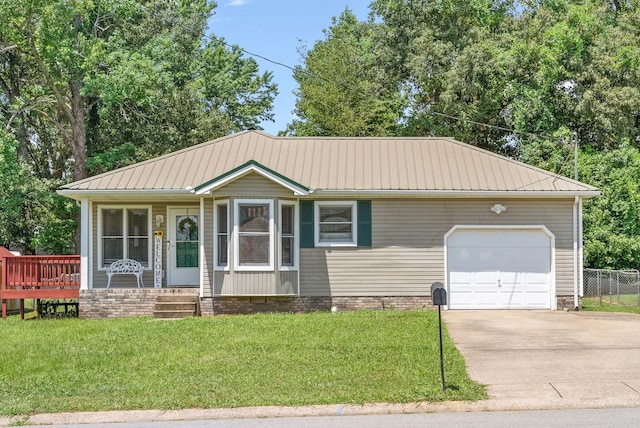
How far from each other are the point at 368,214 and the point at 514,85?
46.3ft

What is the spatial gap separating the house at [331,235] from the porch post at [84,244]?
3 cm

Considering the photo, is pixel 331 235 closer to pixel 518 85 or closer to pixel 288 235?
pixel 288 235

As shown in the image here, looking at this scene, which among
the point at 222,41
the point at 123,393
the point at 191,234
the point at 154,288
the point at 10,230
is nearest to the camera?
the point at 123,393

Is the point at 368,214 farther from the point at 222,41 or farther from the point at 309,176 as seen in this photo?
the point at 222,41

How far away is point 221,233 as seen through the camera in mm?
16281

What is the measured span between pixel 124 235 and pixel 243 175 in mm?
3930

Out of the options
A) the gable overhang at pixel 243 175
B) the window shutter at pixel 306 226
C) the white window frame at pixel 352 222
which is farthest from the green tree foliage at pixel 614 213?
the gable overhang at pixel 243 175

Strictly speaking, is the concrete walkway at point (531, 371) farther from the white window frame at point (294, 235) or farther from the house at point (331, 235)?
the white window frame at point (294, 235)

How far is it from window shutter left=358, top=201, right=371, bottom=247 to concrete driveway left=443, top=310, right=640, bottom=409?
2.60m

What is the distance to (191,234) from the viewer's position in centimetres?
1802

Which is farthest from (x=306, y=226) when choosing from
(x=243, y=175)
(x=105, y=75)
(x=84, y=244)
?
(x=105, y=75)

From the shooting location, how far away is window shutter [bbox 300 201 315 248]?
16.9m

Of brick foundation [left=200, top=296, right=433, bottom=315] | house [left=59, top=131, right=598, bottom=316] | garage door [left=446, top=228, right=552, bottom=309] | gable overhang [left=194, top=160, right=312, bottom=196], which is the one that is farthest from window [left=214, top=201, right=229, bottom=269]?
garage door [left=446, top=228, right=552, bottom=309]

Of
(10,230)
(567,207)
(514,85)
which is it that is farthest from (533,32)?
(10,230)
